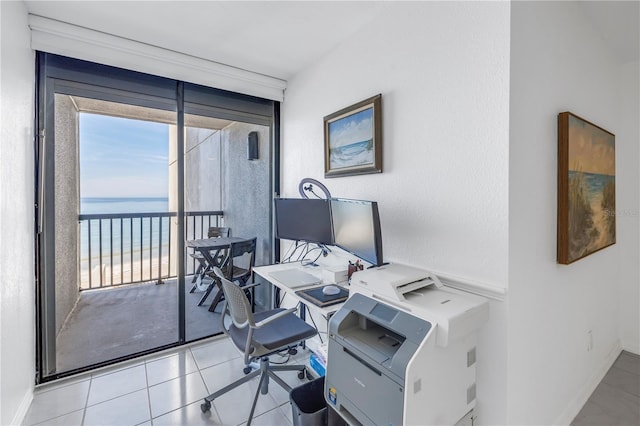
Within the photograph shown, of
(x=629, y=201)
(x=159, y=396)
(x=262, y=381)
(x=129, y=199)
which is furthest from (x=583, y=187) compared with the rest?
(x=129, y=199)

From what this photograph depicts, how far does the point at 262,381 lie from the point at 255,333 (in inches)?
13.8

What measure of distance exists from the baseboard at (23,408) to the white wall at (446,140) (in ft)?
7.83

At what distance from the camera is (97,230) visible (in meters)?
3.46

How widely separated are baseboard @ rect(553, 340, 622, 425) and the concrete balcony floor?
2.72 metres

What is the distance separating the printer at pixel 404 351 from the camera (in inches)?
41.3

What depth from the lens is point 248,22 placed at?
6.38 ft

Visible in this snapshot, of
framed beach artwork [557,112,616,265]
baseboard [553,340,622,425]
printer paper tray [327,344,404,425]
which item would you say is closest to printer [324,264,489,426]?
printer paper tray [327,344,404,425]

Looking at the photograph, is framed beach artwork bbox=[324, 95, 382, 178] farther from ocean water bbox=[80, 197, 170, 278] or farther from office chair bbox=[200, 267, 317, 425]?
ocean water bbox=[80, 197, 170, 278]

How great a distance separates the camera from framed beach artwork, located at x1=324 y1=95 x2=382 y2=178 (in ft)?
6.00

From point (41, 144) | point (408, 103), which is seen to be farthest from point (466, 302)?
point (41, 144)

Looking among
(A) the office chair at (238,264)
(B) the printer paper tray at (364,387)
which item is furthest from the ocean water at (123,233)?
(B) the printer paper tray at (364,387)

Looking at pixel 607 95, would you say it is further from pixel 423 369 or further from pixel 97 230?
pixel 97 230

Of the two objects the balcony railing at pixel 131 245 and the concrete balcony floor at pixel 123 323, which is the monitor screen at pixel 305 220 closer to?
the concrete balcony floor at pixel 123 323

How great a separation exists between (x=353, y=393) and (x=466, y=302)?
64 centimetres
